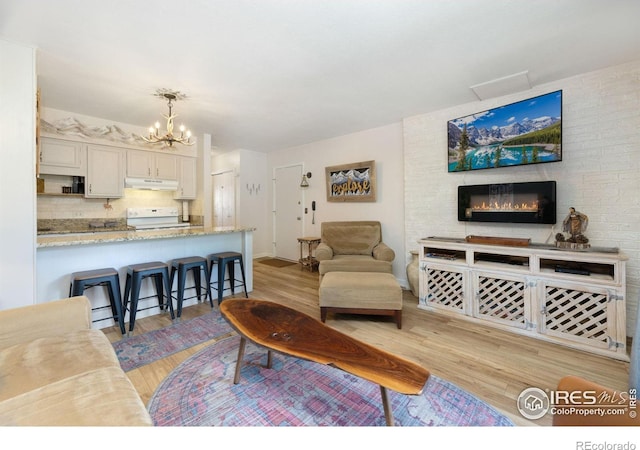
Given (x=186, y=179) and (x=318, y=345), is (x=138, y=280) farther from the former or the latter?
(x=186, y=179)

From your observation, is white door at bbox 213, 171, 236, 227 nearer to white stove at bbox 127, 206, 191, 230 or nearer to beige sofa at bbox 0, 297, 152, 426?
white stove at bbox 127, 206, 191, 230

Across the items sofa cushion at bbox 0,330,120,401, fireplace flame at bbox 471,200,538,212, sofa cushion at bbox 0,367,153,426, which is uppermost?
fireplace flame at bbox 471,200,538,212

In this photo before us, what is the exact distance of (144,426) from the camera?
94 cm

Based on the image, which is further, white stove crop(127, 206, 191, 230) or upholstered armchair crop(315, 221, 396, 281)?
white stove crop(127, 206, 191, 230)

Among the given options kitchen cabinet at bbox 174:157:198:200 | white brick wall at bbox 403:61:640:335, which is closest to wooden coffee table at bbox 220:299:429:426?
white brick wall at bbox 403:61:640:335

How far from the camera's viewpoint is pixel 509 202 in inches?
114

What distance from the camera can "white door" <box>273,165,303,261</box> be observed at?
5539 millimetres

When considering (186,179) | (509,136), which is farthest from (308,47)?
(186,179)

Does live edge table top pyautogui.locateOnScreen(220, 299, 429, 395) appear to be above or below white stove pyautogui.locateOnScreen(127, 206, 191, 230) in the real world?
below

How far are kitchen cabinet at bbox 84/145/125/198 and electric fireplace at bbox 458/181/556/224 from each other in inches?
198

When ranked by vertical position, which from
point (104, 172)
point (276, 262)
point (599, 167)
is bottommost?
point (276, 262)

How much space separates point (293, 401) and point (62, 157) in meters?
4.57

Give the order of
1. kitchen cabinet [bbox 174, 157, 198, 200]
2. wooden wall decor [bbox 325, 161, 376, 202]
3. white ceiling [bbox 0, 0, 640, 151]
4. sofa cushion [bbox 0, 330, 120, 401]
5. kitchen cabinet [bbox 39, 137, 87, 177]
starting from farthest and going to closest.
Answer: kitchen cabinet [bbox 174, 157, 198, 200] → wooden wall decor [bbox 325, 161, 376, 202] → kitchen cabinet [bbox 39, 137, 87, 177] → white ceiling [bbox 0, 0, 640, 151] → sofa cushion [bbox 0, 330, 120, 401]
